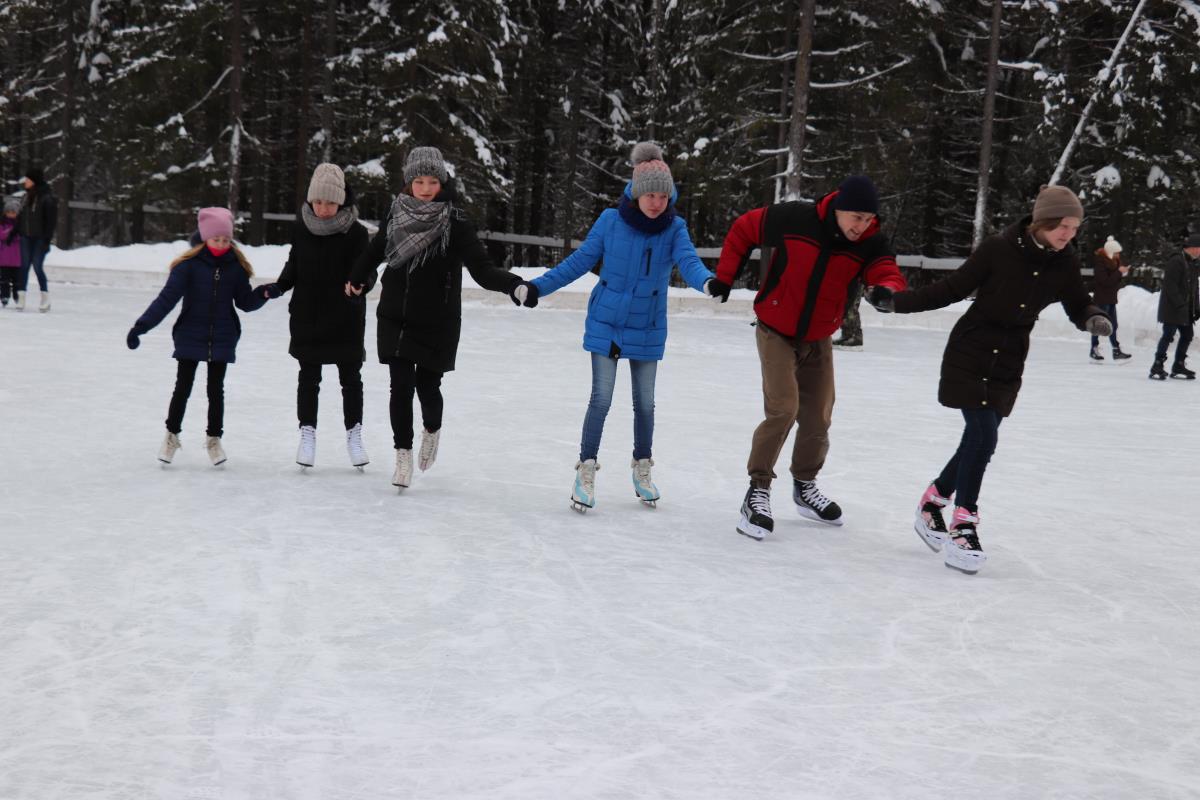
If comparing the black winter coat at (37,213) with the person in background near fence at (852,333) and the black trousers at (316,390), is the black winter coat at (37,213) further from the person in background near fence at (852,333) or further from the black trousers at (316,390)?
the person in background near fence at (852,333)

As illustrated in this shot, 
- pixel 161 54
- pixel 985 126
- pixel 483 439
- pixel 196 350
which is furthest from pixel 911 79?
pixel 196 350

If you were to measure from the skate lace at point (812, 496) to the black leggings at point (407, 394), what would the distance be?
6.12 ft

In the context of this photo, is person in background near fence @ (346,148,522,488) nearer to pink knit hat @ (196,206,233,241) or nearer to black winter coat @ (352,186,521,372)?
black winter coat @ (352,186,521,372)

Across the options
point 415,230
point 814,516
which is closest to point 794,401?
point 814,516

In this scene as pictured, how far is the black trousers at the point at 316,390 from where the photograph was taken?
605 cm

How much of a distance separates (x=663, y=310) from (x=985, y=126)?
21012 millimetres

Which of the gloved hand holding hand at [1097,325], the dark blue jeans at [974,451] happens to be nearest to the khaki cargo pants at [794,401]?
the dark blue jeans at [974,451]

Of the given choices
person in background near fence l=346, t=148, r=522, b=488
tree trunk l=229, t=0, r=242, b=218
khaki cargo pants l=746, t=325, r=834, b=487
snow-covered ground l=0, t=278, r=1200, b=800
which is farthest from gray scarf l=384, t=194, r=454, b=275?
tree trunk l=229, t=0, r=242, b=218

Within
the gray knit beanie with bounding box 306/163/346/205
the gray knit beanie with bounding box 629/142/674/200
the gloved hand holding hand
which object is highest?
the gray knit beanie with bounding box 629/142/674/200

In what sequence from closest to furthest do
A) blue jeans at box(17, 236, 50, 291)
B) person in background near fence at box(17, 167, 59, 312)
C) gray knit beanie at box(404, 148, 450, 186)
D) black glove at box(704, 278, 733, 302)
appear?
black glove at box(704, 278, 733, 302), gray knit beanie at box(404, 148, 450, 186), person in background near fence at box(17, 167, 59, 312), blue jeans at box(17, 236, 50, 291)

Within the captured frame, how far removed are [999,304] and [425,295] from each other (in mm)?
2623

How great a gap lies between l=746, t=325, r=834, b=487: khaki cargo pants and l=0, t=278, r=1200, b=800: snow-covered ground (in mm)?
371

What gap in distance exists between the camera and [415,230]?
5.46 meters

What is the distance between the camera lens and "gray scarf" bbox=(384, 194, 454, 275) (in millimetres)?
5449
